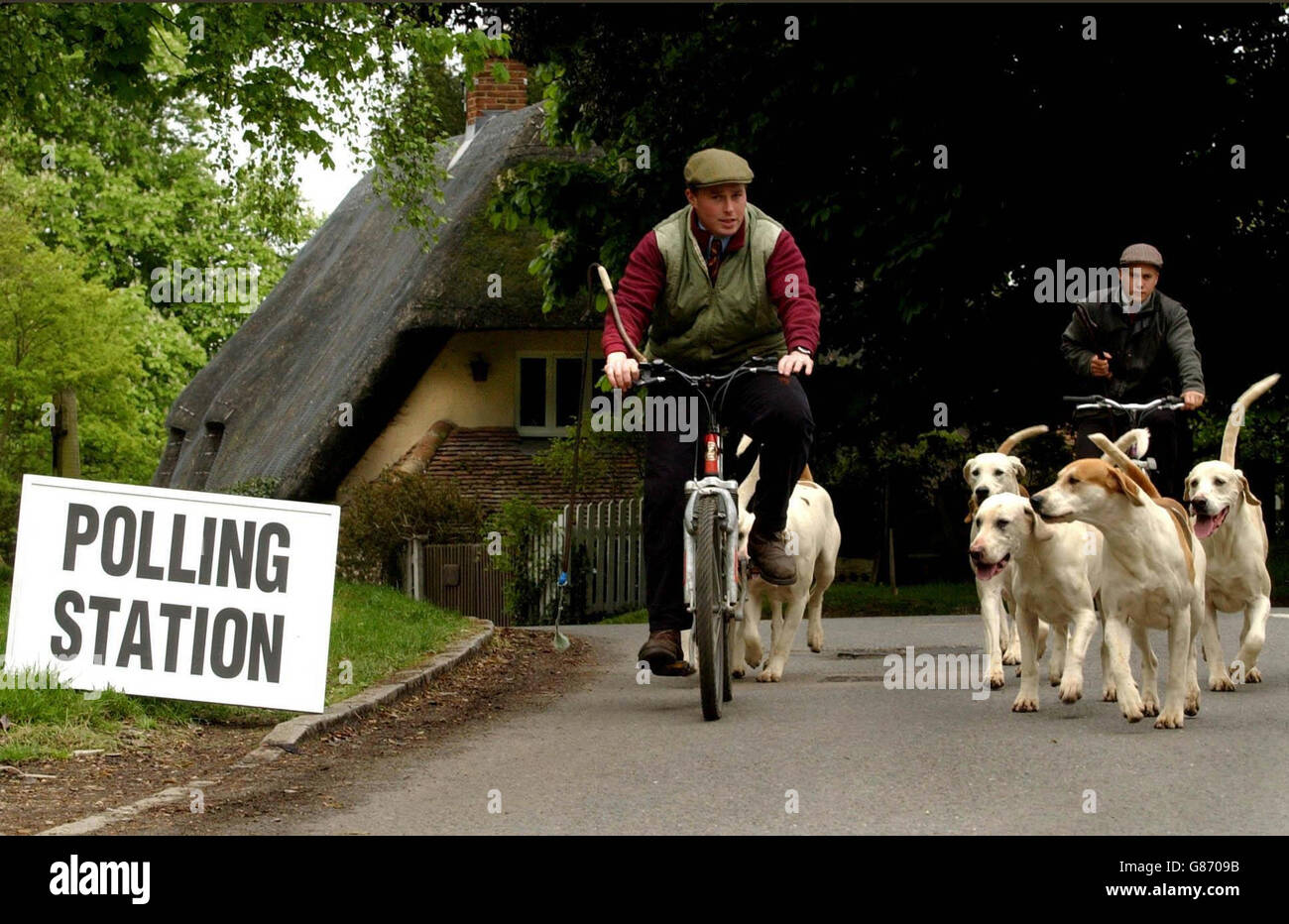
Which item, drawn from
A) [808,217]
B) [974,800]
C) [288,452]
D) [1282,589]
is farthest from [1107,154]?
[288,452]

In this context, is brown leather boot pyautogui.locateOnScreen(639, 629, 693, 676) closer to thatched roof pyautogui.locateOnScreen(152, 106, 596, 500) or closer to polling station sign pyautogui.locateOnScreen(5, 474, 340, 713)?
polling station sign pyautogui.locateOnScreen(5, 474, 340, 713)

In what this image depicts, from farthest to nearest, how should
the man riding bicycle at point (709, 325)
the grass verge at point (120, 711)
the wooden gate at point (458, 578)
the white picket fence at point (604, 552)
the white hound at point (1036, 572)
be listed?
the wooden gate at point (458, 578) < the white picket fence at point (604, 552) < the white hound at point (1036, 572) < the man riding bicycle at point (709, 325) < the grass verge at point (120, 711)

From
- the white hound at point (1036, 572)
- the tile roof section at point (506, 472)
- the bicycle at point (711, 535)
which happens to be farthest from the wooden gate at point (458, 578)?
the bicycle at point (711, 535)

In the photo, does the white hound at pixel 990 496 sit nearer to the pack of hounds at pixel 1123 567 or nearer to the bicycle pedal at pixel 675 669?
the pack of hounds at pixel 1123 567

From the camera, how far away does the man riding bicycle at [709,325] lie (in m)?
9.01

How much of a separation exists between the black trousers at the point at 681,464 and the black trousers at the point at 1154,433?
2.35 m

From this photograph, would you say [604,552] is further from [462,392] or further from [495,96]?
[495,96]

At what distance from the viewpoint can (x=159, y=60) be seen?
21453 millimetres

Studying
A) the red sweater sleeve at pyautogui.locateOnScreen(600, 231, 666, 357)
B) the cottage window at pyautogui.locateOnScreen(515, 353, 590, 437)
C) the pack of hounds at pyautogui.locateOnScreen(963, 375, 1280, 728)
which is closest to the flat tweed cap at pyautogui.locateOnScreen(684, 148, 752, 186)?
the red sweater sleeve at pyautogui.locateOnScreen(600, 231, 666, 357)

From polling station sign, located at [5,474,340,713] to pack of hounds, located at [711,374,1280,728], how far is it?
2.38 m

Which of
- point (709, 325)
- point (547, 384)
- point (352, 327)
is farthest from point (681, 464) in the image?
point (352, 327)

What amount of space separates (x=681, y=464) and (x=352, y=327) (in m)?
26.8

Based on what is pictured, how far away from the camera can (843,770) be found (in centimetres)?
776

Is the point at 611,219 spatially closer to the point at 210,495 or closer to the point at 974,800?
the point at 210,495
